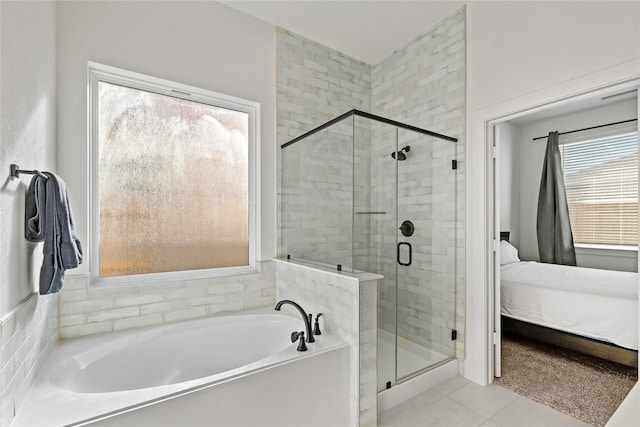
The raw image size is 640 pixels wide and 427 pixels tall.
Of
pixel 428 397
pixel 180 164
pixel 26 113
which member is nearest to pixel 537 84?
pixel 428 397

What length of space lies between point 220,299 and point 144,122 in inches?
57.2

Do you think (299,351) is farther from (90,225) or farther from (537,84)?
(537,84)

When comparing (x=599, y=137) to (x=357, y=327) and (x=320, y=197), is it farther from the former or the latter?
(x=357, y=327)

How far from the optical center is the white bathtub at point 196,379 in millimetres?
1384

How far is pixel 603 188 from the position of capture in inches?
174

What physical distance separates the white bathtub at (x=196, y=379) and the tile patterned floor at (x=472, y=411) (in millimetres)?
454

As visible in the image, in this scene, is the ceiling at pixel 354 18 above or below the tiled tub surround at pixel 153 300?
above

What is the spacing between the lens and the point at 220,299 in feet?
8.59

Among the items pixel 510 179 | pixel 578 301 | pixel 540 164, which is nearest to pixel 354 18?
pixel 578 301

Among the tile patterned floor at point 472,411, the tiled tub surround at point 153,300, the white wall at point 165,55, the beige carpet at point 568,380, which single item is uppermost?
the white wall at point 165,55

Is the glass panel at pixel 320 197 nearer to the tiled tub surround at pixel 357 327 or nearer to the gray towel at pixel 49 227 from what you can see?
the tiled tub surround at pixel 357 327

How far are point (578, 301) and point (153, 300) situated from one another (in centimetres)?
342

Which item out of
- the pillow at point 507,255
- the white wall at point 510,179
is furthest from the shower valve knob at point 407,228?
the white wall at point 510,179

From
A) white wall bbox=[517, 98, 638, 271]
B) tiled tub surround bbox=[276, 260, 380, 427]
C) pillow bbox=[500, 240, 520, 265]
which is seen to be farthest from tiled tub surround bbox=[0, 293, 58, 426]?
white wall bbox=[517, 98, 638, 271]
